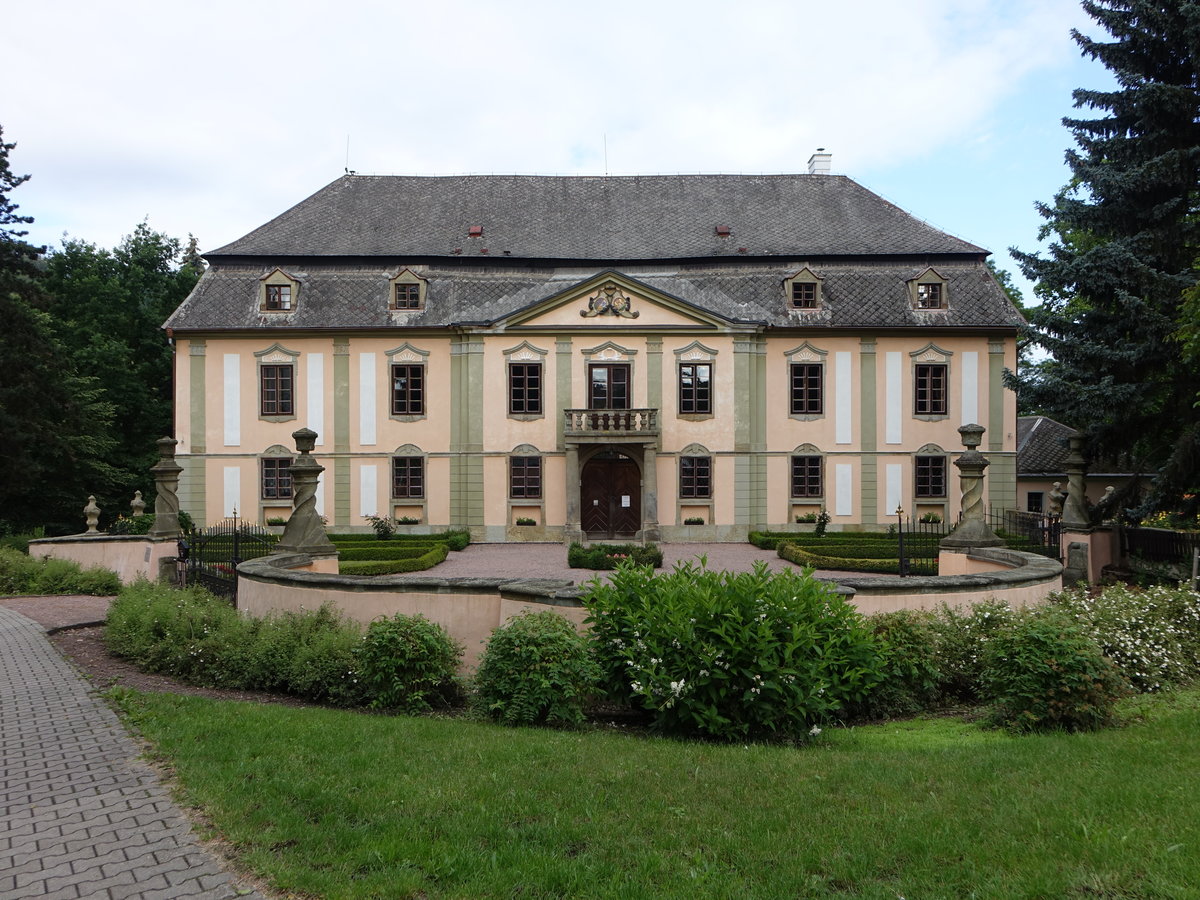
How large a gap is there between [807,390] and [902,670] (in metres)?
21.5

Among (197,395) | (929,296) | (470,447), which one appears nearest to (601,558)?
(470,447)

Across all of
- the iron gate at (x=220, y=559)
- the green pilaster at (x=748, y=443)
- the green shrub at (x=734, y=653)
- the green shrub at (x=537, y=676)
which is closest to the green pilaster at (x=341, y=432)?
the iron gate at (x=220, y=559)

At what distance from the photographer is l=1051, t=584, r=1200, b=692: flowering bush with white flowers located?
27.0 feet

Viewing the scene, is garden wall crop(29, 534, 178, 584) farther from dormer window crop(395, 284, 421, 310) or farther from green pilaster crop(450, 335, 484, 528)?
dormer window crop(395, 284, 421, 310)

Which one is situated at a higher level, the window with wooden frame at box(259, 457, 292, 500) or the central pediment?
the central pediment

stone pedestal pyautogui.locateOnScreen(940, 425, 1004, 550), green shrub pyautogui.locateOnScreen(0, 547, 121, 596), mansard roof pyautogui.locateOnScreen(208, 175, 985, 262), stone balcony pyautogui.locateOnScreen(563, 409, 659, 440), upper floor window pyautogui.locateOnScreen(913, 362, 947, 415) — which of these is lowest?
green shrub pyautogui.locateOnScreen(0, 547, 121, 596)

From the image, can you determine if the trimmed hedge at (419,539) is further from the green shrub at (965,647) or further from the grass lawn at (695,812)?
the grass lawn at (695,812)

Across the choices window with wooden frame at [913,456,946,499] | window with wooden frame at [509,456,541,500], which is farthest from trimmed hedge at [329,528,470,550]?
window with wooden frame at [913,456,946,499]

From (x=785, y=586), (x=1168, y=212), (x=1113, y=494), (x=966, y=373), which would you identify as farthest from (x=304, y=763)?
(x=966, y=373)

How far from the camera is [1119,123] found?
17.8 metres

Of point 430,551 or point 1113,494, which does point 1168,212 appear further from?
point 430,551

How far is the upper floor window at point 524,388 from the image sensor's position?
2823cm

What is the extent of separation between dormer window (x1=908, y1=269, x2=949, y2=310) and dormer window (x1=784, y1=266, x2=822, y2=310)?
10.3 ft

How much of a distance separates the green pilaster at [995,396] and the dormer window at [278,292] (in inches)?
936
